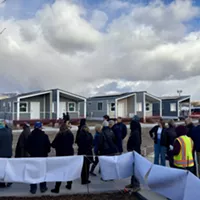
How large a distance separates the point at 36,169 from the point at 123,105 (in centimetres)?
2892

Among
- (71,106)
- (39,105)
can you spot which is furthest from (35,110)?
(71,106)

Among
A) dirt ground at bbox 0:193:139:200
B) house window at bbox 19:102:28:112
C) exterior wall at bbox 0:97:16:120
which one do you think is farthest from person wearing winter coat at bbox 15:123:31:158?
house window at bbox 19:102:28:112

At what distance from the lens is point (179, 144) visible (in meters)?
5.02

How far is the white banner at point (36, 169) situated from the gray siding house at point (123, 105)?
25.6 metres

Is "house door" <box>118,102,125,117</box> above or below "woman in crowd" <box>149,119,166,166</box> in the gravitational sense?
above

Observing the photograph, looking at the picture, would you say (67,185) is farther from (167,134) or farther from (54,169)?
(167,134)

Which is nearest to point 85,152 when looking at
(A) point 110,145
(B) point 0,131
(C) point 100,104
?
(A) point 110,145

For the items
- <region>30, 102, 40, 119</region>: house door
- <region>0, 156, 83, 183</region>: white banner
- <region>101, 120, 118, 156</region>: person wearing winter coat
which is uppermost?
<region>30, 102, 40, 119</region>: house door

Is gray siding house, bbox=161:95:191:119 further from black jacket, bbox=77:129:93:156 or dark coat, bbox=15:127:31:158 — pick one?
dark coat, bbox=15:127:31:158

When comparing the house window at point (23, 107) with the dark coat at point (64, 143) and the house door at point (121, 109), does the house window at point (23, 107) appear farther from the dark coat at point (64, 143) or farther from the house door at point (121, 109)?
the dark coat at point (64, 143)

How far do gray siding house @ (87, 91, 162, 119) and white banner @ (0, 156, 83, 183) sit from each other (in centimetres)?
2556

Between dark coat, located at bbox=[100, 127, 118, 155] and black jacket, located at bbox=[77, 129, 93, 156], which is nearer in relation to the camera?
black jacket, located at bbox=[77, 129, 93, 156]

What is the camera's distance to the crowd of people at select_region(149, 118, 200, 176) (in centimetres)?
506

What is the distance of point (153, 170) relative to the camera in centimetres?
479
